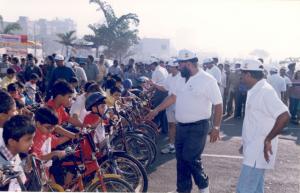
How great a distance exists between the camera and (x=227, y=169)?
7.25m

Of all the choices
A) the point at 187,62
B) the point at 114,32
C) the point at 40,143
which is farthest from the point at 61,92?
the point at 114,32

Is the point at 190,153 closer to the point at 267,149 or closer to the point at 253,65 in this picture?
the point at 267,149

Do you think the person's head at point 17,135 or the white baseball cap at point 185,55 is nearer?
the person's head at point 17,135

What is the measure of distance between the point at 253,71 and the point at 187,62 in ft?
4.04

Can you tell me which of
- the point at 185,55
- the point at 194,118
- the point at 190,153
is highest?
→ the point at 185,55

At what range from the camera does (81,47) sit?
25406 mm

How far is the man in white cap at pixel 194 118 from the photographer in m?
5.30

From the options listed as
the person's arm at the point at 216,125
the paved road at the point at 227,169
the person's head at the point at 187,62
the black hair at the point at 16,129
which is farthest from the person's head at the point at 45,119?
the paved road at the point at 227,169

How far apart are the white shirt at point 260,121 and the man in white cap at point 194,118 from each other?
1.01 metres

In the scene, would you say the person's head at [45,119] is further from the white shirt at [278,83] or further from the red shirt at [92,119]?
the white shirt at [278,83]

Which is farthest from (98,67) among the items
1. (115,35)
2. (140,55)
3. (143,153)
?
(140,55)

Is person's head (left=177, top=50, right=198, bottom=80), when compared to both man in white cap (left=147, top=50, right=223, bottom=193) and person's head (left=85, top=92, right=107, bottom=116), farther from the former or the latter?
person's head (left=85, top=92, right=107, bottom=116)

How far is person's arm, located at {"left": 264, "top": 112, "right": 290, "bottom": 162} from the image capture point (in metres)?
4.09

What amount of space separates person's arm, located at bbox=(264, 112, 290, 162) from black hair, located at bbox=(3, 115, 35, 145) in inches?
99.6
